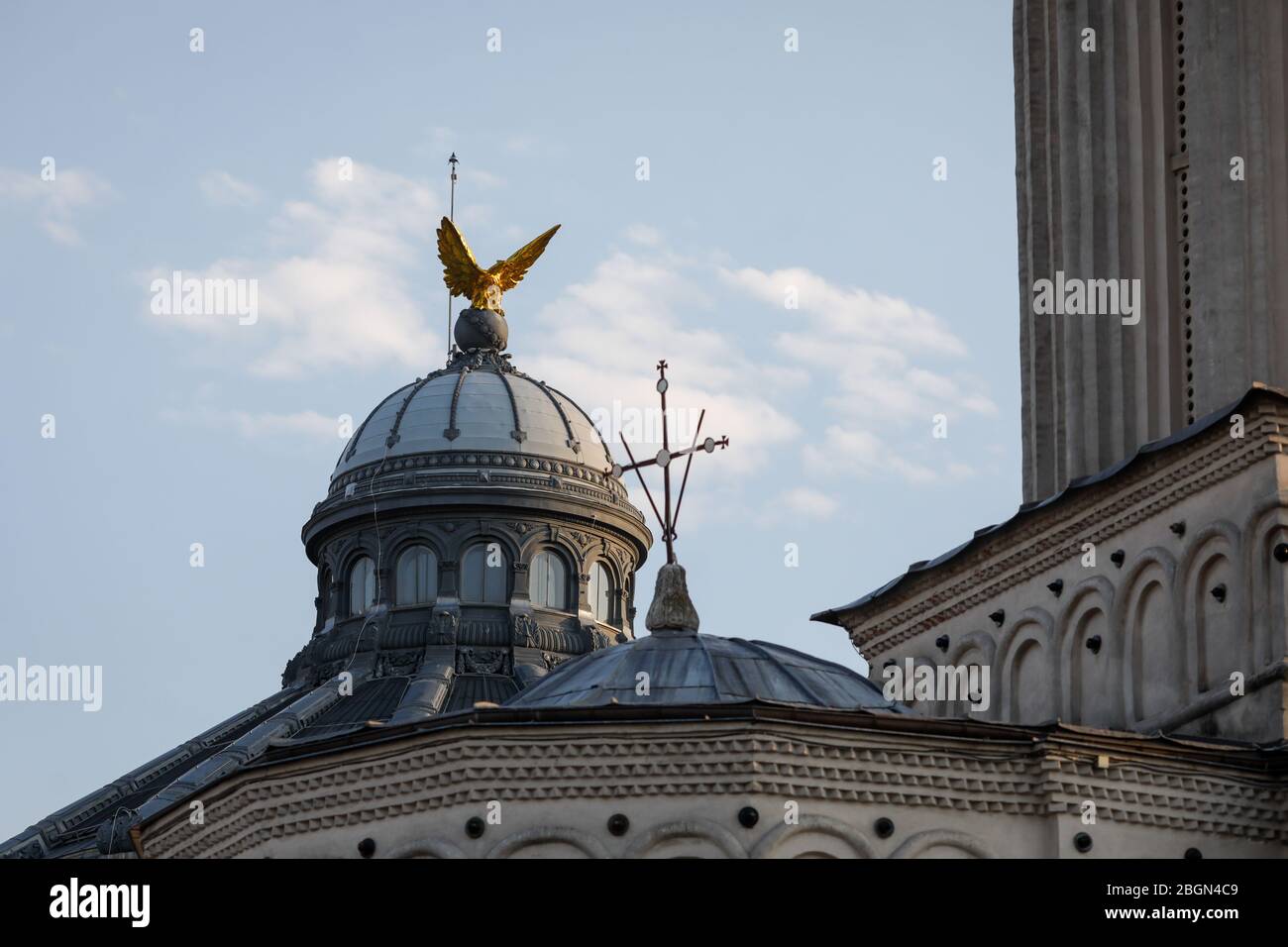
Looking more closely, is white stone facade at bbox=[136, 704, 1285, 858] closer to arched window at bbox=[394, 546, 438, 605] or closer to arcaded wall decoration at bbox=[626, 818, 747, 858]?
arcaded wall decoration at bbox=[626, 818, 747, 858]

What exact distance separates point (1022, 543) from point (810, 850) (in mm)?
9962

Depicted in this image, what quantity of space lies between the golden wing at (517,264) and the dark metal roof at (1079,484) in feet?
100

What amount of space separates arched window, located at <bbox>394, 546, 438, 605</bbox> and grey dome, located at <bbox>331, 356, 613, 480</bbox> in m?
2.10

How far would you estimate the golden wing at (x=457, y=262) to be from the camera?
72.2 m

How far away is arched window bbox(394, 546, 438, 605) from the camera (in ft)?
215

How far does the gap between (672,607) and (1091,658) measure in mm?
6776

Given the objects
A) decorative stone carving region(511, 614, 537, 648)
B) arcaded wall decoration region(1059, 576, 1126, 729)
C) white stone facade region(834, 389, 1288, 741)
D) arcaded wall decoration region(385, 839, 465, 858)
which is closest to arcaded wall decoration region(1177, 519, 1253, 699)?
white stone facade region(834, 389, 1288, 741)

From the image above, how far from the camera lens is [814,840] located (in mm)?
30406

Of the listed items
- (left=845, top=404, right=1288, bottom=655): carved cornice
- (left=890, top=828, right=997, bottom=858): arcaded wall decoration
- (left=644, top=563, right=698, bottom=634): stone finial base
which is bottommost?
(left=890, top=828, right=997, bottom=858): arcaded wall decoration

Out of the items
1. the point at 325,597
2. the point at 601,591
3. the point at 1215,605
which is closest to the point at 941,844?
the point at 1215,605

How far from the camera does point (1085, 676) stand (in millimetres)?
38281
